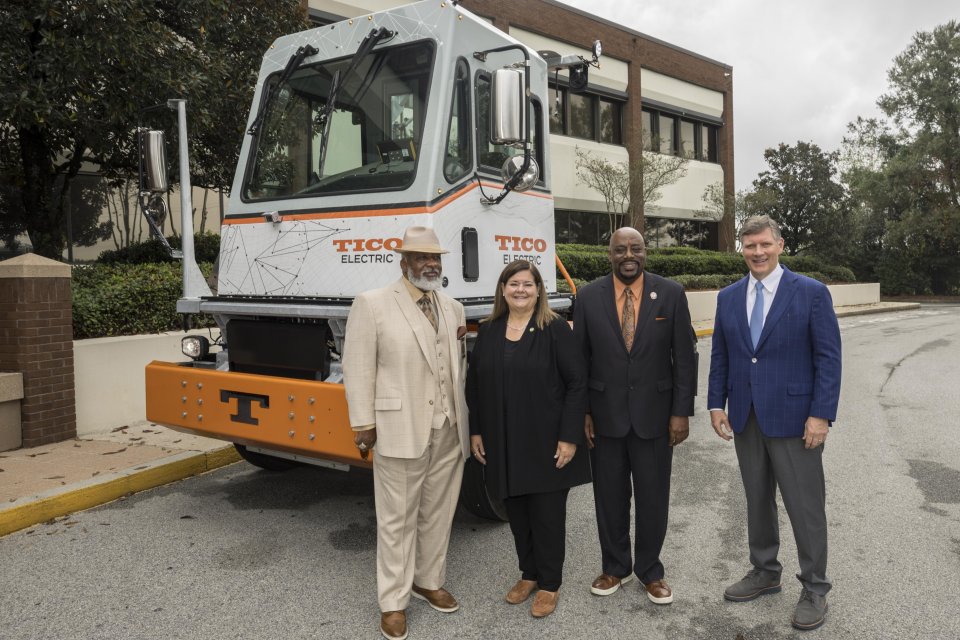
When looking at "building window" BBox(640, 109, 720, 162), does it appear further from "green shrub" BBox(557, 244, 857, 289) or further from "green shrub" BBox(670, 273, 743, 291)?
"green shrub" BBox(670, 273, 743, 291)

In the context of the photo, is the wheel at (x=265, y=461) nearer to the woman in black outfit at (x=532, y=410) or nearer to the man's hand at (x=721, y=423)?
the woman in black outfit at (x=532, y=410)

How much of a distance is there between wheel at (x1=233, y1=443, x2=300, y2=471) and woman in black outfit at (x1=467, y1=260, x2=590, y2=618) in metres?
2.77

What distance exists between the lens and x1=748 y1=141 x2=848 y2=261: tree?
106 feet

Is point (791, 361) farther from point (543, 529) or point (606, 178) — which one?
point (606, 178)

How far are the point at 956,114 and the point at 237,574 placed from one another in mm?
41565

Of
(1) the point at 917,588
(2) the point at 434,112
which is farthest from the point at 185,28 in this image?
(1) the point at 917,588

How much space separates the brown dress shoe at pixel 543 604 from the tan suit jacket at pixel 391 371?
0.93 meters

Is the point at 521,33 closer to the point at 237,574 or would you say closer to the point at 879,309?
the point at 879,309

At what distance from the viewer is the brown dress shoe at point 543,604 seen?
362 centimetres

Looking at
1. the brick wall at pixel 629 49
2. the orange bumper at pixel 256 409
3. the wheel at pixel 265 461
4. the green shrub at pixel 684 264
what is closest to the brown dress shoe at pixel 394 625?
the orange bumper at pixel 256 409

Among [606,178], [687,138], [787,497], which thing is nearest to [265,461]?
[787,497]

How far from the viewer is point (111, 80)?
796 cm

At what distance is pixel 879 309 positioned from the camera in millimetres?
26391

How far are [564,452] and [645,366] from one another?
58cm
